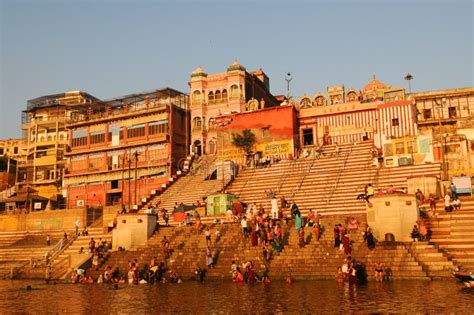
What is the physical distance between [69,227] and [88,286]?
22911 mm

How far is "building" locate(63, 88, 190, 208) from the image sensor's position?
2183 inches

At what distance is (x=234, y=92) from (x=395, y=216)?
121ft

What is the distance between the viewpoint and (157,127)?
56781mm

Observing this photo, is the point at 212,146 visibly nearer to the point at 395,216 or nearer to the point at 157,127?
the point at 157,127

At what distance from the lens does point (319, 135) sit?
49.8 meters

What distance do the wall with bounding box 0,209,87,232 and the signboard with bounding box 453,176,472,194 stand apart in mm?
31288

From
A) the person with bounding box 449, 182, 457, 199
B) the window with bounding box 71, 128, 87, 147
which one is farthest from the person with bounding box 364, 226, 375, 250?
the window with bounding box 71, 128, 87, 147

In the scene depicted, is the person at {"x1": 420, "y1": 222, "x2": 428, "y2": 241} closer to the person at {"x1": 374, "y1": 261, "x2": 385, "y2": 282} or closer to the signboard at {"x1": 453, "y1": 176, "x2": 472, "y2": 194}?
the person at {"x1": 374, "y1": 261, "x2": 385, "y2": 282}

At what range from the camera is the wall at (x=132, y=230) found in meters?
28.7

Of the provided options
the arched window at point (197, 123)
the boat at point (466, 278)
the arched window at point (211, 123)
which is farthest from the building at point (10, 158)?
the boat at point (466, 278)

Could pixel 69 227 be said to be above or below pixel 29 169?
below

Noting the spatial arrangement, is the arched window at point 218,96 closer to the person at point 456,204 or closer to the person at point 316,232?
the person at point 316,232

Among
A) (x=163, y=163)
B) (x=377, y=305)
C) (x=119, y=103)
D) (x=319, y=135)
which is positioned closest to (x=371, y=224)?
(x=377, y=305)

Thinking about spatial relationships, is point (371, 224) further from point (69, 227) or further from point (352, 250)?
point (69, 227)
